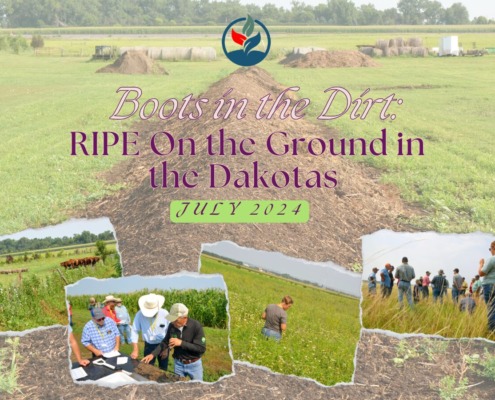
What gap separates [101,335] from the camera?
18.0 ft

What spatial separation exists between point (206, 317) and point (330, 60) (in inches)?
1160

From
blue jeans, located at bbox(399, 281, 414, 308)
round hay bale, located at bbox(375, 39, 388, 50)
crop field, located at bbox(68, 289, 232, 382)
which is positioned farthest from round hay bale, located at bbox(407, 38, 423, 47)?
crop field, located at bbox(68, 289, 232, 382)

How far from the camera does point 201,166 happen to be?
1120 centimetres

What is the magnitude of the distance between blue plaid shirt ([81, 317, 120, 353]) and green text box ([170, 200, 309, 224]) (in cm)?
271

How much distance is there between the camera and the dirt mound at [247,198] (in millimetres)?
8969

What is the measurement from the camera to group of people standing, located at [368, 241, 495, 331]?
20.1ft

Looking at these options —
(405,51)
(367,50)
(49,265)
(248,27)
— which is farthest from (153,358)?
(367,50)

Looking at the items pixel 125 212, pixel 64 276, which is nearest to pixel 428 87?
pixel 125 212

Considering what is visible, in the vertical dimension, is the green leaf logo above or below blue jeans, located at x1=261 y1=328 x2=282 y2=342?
above

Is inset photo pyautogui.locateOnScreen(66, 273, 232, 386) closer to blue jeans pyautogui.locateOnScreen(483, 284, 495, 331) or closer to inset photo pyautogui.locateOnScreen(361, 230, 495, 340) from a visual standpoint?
inset photo pyautogui.locateOnScreen(361, 230, 495, 340)

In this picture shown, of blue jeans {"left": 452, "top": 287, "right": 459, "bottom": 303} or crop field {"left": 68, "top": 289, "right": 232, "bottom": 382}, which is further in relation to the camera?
blue jeans {"left": 452, "top": 287, "right": 459, "bottom": 303}

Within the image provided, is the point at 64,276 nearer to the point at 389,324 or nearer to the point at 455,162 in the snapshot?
the point at 389,324

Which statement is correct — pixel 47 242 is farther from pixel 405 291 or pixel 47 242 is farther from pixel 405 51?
pixel 405 51

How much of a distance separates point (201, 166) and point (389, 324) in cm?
540
